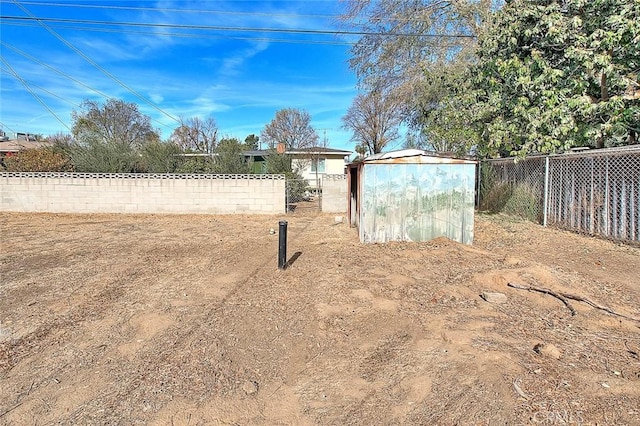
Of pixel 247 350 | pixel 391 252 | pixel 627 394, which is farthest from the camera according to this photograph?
pixel 391 252

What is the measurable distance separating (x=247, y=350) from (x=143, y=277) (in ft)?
8.94

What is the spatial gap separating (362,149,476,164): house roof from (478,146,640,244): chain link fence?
2.52 meters

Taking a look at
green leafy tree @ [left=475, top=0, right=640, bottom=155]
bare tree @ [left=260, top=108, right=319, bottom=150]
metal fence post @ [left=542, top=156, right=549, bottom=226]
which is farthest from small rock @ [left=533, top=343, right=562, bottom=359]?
bare tree @ [left=260, top=108, right=319, bottom=150]

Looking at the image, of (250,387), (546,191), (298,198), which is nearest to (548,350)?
(250,387)

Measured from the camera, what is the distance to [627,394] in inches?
86.3

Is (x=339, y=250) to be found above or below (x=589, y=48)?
below

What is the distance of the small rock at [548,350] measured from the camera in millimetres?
2657

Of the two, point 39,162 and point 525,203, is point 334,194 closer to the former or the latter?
point 525,203

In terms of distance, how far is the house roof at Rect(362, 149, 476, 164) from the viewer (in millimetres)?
6410

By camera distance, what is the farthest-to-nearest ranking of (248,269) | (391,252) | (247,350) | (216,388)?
(391,252)
(248,269)
(247,350)
(216,388)

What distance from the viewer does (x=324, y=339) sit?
3.08 meters

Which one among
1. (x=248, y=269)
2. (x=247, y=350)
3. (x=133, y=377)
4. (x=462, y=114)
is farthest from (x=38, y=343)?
(x=462, y=114)

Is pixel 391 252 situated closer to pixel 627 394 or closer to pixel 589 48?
pixel 627 394

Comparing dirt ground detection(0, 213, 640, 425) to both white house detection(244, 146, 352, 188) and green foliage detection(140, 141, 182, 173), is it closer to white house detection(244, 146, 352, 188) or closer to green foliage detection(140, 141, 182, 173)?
green foliage detection(140, 141, 182, 173)
